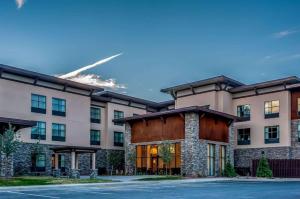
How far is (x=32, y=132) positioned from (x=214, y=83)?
71.9 ft

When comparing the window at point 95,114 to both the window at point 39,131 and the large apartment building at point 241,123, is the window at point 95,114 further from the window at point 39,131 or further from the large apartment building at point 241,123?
the window at point 39,131

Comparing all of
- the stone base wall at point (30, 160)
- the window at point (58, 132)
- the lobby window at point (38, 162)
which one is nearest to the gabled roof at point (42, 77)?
the window at point (58, 132)

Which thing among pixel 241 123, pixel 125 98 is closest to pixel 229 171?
pixel 241 123

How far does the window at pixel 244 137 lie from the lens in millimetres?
50500

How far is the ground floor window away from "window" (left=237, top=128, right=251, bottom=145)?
12031 millimetres

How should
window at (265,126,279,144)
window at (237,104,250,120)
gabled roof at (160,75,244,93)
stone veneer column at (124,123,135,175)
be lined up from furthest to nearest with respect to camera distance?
window at (237,104,250,120) → gabled roof at (160,75,244,93) → window at (265,126,279,144) → stone veneer column at (124,123,135,175)

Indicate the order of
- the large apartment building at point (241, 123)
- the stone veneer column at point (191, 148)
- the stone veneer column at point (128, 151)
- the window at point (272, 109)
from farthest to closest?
the window at point (272, 109) → the stone veneer column at point (128, 151) → the large apartment building at point (241, 123) → the stone veneer column at point (191, 148)

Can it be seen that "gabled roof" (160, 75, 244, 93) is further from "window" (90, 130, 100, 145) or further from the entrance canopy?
the entrance canopy

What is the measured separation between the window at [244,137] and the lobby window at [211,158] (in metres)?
8.18

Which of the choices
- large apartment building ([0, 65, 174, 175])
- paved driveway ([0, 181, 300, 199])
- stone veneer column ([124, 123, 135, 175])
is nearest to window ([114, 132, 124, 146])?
large apartment building ([0, 65, 174, 175])

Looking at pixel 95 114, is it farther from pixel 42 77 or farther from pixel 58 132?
pixel 42 77

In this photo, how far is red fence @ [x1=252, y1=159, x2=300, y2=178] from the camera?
139ft

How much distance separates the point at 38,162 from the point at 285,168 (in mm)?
26291

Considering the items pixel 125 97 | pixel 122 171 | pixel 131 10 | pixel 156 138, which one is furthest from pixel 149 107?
pixel 131 10
